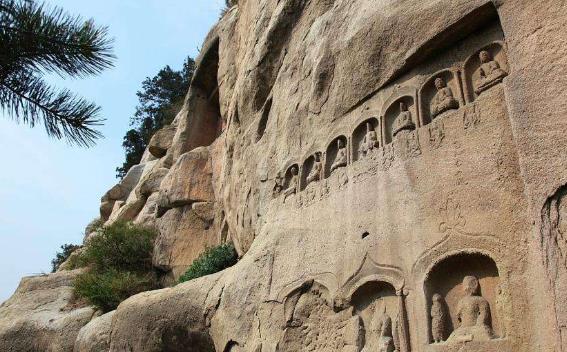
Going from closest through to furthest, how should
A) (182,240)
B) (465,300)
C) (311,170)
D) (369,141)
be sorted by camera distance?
(465,300)
(369,141)
(311,170)
(182,240)

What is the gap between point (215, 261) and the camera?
1125 cm

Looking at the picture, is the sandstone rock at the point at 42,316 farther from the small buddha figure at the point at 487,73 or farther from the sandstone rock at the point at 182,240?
the small buddha figure at the point at 487,73

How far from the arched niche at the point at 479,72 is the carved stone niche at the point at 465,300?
1729 mm

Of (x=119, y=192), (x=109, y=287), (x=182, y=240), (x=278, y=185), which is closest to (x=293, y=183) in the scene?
(x=278, y=185)

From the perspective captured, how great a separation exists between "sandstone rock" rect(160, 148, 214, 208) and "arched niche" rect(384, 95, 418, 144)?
866 centimetres

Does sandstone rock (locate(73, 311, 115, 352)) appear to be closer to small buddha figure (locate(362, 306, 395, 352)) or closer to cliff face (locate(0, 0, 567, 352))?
cliff face (locate(0, 0, 567, 352))

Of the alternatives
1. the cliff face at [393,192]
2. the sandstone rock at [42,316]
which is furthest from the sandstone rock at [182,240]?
the cliff face at [393,192]

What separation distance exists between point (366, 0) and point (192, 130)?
35.3 ft

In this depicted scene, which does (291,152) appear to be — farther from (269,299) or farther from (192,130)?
(192,130)

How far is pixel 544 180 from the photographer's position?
430 cm

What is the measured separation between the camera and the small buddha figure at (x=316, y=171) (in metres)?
7.20

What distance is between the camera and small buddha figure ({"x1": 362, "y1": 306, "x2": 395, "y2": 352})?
5.31 m

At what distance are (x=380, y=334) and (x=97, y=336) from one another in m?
5.88

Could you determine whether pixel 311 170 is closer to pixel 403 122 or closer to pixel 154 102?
pixel 403 122
